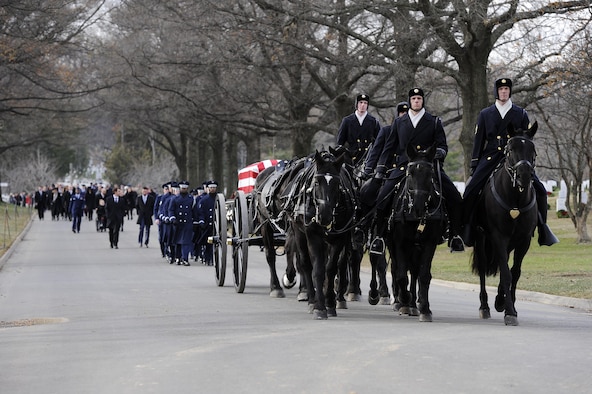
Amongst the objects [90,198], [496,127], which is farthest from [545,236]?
[90,198]

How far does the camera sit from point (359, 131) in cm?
1546

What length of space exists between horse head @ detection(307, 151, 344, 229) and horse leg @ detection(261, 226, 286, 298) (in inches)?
156

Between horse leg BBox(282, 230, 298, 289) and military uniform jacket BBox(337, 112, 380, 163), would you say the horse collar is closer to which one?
military uniform jacket BBox(337, 112, 380, 163)

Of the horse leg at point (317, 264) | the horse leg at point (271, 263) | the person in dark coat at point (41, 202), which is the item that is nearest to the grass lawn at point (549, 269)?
the horse leg at point (271, 263)

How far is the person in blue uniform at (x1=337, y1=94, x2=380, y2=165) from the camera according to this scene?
1541 centimetres

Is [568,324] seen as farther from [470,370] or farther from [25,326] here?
[25,326]

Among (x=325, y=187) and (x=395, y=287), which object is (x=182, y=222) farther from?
(x=325, y=187)

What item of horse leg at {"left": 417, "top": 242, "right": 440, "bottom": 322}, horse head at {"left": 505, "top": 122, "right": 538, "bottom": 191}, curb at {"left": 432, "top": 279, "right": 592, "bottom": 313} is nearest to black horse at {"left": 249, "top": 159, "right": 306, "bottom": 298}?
horse leg at {"left": 417, "top": 242, "right": 440, "bottom": 322}

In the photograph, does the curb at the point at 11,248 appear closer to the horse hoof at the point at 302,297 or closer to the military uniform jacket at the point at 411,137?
the horse hoof at the point at 302,297

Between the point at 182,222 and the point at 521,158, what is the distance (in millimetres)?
16718

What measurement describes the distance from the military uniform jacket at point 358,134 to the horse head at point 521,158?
3387mm

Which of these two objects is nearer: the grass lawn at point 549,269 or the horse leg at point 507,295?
the horse leg at point 507,295

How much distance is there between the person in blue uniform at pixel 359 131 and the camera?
50.5 ft

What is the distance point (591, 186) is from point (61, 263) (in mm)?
16469
